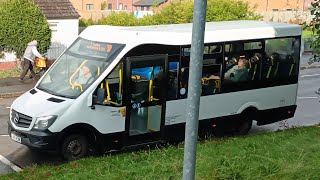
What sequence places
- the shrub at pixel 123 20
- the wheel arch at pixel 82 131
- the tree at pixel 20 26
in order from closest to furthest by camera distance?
1. the wheel arch at pixel 82 131
2. the tree at pixel 20 26
3. the shrub at pixel 123 20

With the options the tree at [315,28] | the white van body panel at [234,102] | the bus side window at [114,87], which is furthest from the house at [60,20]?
the tree at [315,28]

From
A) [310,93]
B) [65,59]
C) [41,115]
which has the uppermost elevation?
[65,59]

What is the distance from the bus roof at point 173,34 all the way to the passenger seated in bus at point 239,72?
1.80ft

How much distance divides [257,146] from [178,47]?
291cm

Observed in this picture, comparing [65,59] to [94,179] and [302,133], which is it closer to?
[94,179]

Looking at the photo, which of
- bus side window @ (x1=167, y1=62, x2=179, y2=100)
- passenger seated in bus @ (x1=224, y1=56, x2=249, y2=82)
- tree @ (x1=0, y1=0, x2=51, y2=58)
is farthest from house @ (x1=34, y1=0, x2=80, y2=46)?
bus side window @ (x1=167, y1=62, x2=179, y2=100)

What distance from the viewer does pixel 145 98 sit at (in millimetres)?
10016

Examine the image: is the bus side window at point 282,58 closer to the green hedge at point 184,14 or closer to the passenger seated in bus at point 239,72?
the passenger seated in bus at point 239,72

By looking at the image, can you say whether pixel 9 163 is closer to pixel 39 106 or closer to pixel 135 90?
pixel 39 106

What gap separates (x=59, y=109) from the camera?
923 centimetres

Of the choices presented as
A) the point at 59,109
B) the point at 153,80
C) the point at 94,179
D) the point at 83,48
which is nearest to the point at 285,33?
the point at 153,80

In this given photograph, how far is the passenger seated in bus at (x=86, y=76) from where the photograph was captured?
380 inches

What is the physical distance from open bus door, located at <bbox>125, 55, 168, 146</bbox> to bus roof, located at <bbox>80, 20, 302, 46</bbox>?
382 millimetres

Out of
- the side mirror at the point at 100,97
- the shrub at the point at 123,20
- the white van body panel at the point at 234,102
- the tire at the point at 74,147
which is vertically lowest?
the tire at the point at 74,147
